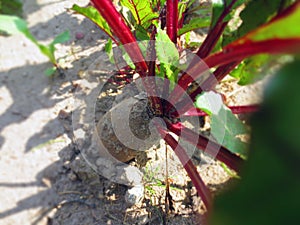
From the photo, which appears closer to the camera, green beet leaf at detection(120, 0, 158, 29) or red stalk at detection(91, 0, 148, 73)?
red stalk at detection(91, 0, 148, 73)

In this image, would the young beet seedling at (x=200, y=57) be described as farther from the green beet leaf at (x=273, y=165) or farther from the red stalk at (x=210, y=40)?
the green beet leaf at (x=273, y=165)

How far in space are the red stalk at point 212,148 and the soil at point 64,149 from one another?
0.16 m

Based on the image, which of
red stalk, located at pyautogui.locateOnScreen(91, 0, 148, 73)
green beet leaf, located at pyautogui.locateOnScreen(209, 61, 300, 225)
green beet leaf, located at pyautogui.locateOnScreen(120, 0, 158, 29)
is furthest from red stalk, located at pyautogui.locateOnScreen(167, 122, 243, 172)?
green beet leaf, located at pyautogui.locateOnScreen(209, 61, 300, 225)

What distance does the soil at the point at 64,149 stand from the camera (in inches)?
51.9

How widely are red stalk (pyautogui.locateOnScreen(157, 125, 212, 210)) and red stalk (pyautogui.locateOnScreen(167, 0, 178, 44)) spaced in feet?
0.97

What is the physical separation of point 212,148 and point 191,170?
0.08 meters

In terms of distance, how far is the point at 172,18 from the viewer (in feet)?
4.00

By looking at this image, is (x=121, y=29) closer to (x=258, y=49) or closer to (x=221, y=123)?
(x=221, y=123)

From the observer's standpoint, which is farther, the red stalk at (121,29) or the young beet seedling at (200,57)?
the red stalk at (121,29)

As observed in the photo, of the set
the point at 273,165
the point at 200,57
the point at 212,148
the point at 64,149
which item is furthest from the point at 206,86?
the point at 273,165

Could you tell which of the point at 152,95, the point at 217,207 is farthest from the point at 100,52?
the point at 217,207

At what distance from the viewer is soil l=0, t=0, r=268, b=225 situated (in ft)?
4.32

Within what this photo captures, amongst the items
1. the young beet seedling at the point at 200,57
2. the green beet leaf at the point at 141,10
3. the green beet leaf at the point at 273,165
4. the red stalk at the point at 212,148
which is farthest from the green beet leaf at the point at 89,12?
the green beet leaf at the point at 273,165

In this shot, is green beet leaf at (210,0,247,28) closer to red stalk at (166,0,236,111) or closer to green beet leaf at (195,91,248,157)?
red stalk at (166,0,236,111)
